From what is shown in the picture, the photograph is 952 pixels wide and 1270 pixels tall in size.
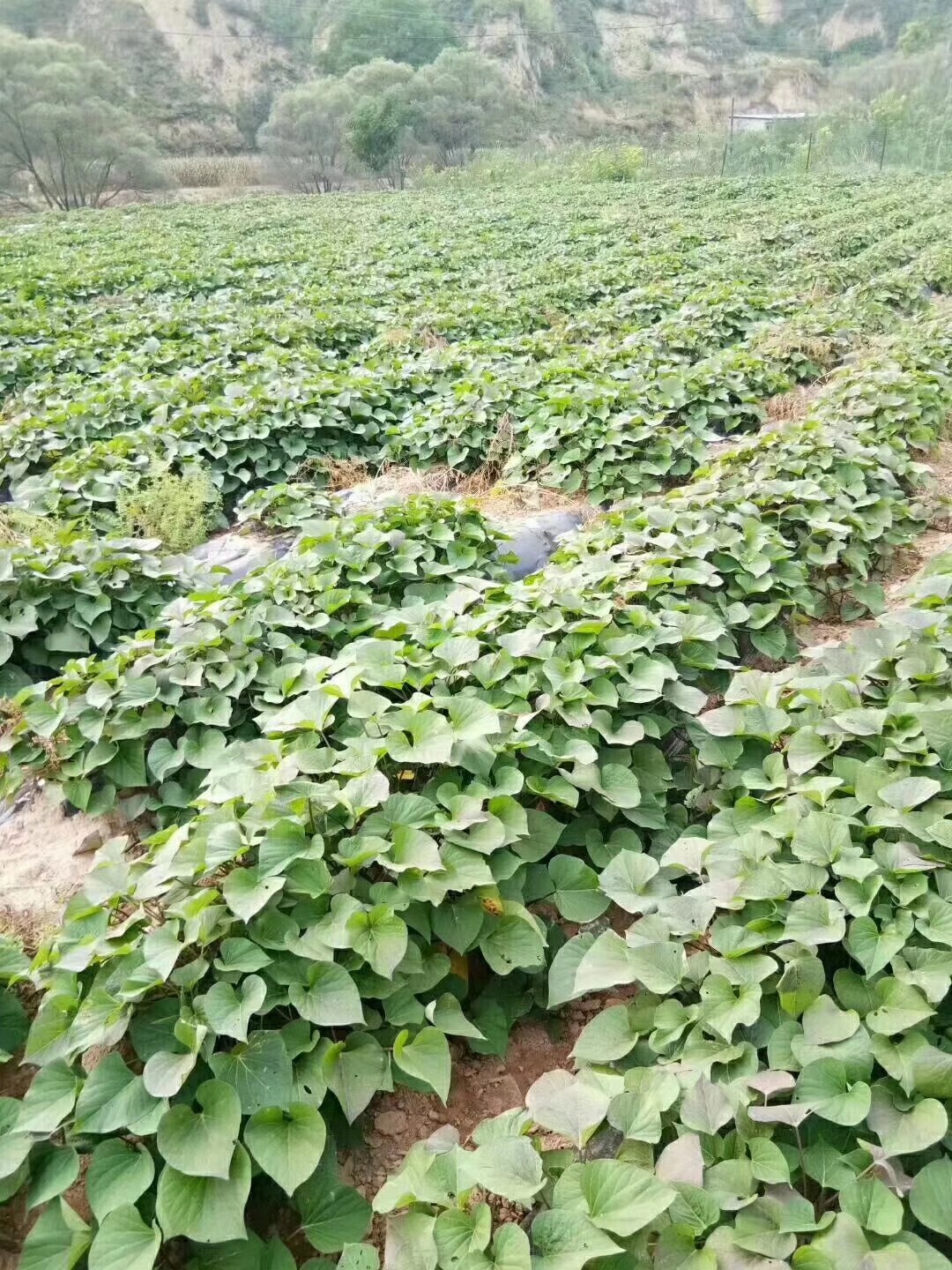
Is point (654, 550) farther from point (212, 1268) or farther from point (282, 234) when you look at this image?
point (282, 234)

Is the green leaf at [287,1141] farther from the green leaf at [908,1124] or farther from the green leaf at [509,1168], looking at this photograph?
the green leaf at [908,1124]

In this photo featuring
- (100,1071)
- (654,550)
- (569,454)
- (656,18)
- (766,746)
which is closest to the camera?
(100,1071)

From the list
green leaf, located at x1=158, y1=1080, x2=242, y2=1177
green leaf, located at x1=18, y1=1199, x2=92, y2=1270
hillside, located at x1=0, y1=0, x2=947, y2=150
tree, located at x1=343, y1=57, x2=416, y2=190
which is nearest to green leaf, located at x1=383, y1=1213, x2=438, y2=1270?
green leaf, located at x1=158, y1=1080, x2=242, y2=1177

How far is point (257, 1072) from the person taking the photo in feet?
5.91

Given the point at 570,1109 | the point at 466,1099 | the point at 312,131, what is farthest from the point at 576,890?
the point at 312,131

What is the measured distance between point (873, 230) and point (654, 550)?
1687 centimetres

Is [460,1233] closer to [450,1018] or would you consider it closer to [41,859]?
[450,1018]

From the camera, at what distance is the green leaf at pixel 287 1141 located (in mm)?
1627

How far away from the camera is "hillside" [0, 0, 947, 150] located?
5778 cm

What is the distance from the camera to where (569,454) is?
601 centimetres

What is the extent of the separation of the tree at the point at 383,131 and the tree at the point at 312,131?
47.1 inches

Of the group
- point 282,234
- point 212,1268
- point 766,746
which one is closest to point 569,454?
point 766,746

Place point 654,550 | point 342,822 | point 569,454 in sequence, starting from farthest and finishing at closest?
point 569,454 → point 654,550 → point 342,822

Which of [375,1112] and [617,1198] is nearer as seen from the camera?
[617,1198]
